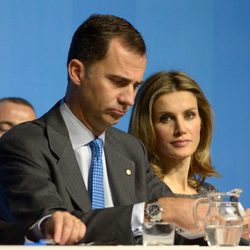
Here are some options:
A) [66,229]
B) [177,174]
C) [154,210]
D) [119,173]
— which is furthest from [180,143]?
[66,229]

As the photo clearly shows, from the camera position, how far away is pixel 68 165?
2.63 metres

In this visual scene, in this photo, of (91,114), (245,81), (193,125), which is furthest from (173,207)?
(245,81)

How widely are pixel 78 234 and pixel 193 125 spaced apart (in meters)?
1.69

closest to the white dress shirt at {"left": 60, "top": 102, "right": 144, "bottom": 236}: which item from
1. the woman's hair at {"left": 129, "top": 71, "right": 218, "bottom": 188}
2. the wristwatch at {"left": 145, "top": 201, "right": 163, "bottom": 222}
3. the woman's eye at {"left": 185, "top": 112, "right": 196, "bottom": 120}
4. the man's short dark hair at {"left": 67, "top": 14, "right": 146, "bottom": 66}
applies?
the man's short dark hair at {"left": 67, "top": 14, "right": 146, "bottom": 66}

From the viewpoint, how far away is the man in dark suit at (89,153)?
7.95 feet

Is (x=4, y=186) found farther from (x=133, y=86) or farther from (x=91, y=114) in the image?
(x=133, y=86)

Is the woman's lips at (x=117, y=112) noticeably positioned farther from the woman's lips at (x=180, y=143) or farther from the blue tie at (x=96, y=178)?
the woman's lips at (x=180, y=143)

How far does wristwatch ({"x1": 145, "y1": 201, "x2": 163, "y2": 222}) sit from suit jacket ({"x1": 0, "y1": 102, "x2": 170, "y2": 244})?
0.06 metres

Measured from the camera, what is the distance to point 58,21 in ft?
13.7

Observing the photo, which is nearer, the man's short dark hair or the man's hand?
the man's hand

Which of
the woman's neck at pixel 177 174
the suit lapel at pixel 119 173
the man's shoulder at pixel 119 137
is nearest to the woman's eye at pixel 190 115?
the woman's neck at pixel 177 174

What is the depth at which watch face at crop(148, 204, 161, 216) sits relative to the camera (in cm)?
239

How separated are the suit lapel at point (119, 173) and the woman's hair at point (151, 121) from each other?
2.31 ft

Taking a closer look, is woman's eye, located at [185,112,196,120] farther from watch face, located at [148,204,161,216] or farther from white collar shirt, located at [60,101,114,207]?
watch face, located at [148,204,161,216]
